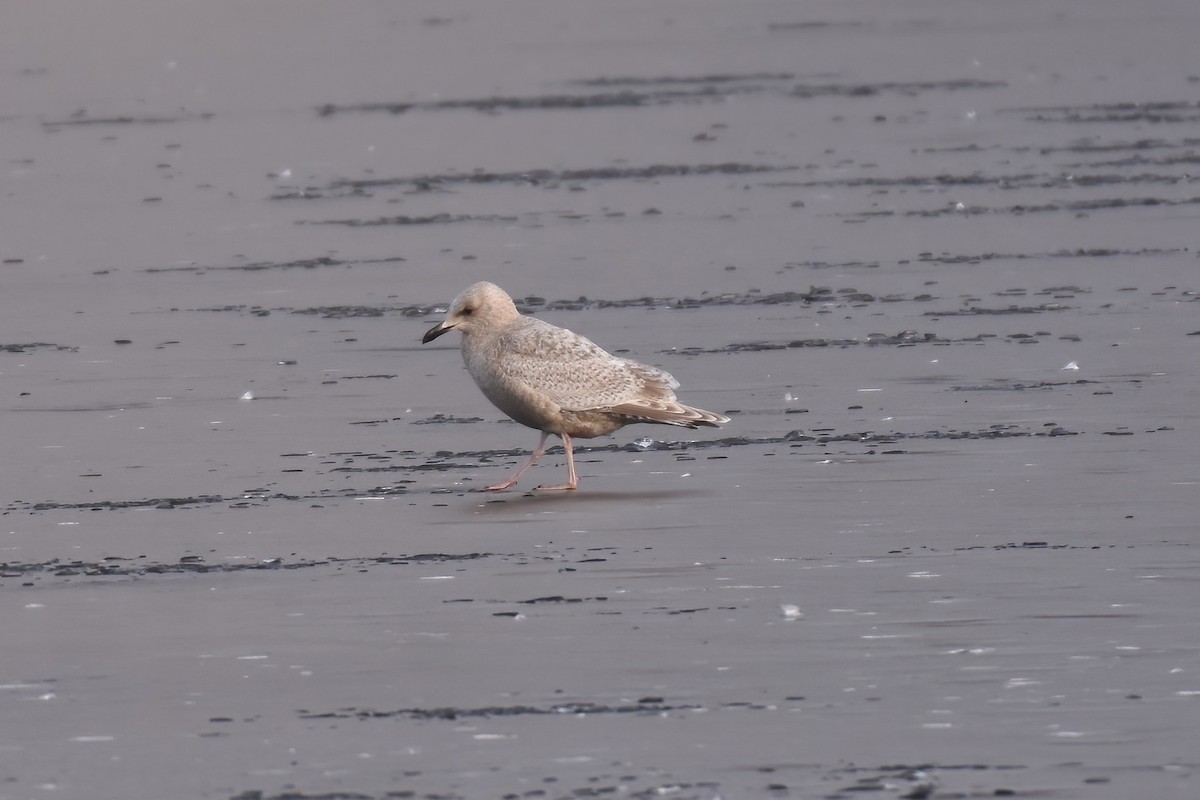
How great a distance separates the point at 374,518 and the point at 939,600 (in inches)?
102

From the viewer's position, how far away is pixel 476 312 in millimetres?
11547

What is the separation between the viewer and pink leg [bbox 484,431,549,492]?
10.8 meters

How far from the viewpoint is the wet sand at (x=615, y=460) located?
7262 mm

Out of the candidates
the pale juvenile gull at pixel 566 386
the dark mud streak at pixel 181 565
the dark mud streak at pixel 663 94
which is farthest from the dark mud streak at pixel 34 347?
the dark mud streak at pixel 663 94

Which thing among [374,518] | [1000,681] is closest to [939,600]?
[1000,681]

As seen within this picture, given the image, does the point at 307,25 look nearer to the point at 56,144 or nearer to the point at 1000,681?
the point at 56,144

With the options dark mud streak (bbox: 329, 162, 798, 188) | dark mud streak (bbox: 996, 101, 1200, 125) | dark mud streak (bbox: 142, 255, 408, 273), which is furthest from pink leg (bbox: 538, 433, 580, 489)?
dark mud streak (bbox: 996, 101, 1200, 125)

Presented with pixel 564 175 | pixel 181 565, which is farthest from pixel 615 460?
pixel 564 175

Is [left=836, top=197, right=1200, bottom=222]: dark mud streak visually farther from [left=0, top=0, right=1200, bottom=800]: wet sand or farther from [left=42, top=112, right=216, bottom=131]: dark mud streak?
[left=42, top=112, right=216, bottom=131]: dark mud streak

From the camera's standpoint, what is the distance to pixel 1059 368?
13102 mm

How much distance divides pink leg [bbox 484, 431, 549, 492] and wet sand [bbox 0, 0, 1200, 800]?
104 millimetres

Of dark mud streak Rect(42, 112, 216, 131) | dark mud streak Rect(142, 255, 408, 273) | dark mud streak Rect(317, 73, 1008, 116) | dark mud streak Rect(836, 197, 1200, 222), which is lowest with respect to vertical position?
dark mud streak Rect(142, 255, 408, 273)

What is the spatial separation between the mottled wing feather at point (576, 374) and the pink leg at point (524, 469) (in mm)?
257

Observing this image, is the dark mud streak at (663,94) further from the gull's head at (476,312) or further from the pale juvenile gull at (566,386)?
the pale juvenile gull at (566,386)
